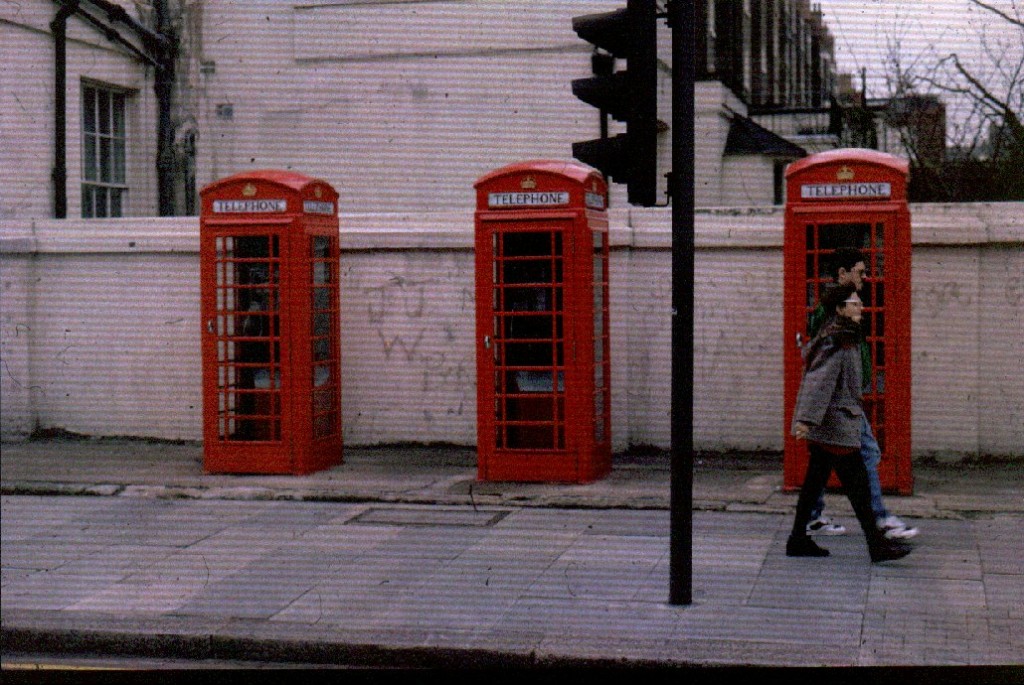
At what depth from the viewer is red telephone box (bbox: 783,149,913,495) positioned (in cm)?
862

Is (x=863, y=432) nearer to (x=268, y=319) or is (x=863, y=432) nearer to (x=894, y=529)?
(x=894, y=529)

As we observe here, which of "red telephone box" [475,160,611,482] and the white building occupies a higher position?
the white building

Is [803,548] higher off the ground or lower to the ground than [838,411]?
lower

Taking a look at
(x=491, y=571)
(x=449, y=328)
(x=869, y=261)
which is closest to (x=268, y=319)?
(x=449, y=328)

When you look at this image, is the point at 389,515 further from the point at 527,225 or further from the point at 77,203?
the point at 77,203

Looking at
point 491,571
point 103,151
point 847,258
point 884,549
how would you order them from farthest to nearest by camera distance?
point 103,151
point 847,258
point 491,571
point 884,549

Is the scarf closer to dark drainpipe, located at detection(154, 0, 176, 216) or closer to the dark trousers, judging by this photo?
the dark trousers

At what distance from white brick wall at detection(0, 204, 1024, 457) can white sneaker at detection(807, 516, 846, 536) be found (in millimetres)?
2619

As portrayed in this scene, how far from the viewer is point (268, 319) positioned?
33.2 feet

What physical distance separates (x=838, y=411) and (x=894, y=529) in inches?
29.9

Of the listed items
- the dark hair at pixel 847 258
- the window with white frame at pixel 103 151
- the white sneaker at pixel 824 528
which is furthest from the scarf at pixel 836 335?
the window with white frame at pixel 103 151

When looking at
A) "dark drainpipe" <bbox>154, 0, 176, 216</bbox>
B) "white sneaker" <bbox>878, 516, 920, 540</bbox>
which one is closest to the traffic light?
"white sneaker" <bbox>878, 516, 920, 540</bbox>

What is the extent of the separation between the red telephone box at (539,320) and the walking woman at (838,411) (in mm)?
2422

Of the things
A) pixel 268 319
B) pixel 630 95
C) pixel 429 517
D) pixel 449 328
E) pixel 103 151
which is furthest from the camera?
pixel 103 151
